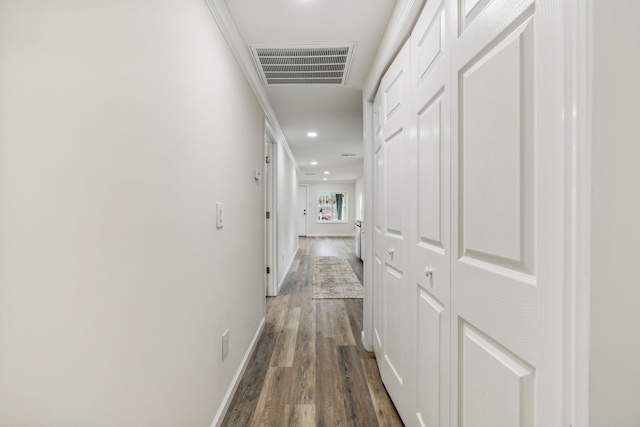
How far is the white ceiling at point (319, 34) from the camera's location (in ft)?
4.77

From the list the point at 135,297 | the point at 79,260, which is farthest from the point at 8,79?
the point at 135,297

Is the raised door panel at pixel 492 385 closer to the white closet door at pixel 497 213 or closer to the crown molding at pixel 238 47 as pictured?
the white closet door at pixel 497 213

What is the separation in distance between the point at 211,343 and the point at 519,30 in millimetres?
1617

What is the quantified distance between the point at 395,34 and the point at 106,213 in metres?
1.53

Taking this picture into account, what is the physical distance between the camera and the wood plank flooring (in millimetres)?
1482

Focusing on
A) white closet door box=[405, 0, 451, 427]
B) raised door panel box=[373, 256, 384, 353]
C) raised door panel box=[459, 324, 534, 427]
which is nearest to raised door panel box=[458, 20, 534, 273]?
white closet door box=[405, 0, 451, 427]

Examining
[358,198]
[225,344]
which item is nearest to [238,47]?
[225,344]

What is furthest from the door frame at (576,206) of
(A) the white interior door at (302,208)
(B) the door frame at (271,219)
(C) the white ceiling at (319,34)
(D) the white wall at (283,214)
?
(A) the white interior door at (302,208)

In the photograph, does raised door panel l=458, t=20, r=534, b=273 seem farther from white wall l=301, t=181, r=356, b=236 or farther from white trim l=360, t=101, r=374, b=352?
white wall l=301, t=181, r=356, b=236

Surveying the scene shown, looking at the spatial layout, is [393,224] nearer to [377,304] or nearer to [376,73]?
[377,304]

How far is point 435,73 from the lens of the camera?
3.41 ft

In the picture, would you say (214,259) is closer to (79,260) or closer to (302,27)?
(79,260)

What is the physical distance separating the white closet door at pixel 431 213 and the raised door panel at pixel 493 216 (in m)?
0.06

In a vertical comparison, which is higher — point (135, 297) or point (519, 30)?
point (519, 30)
